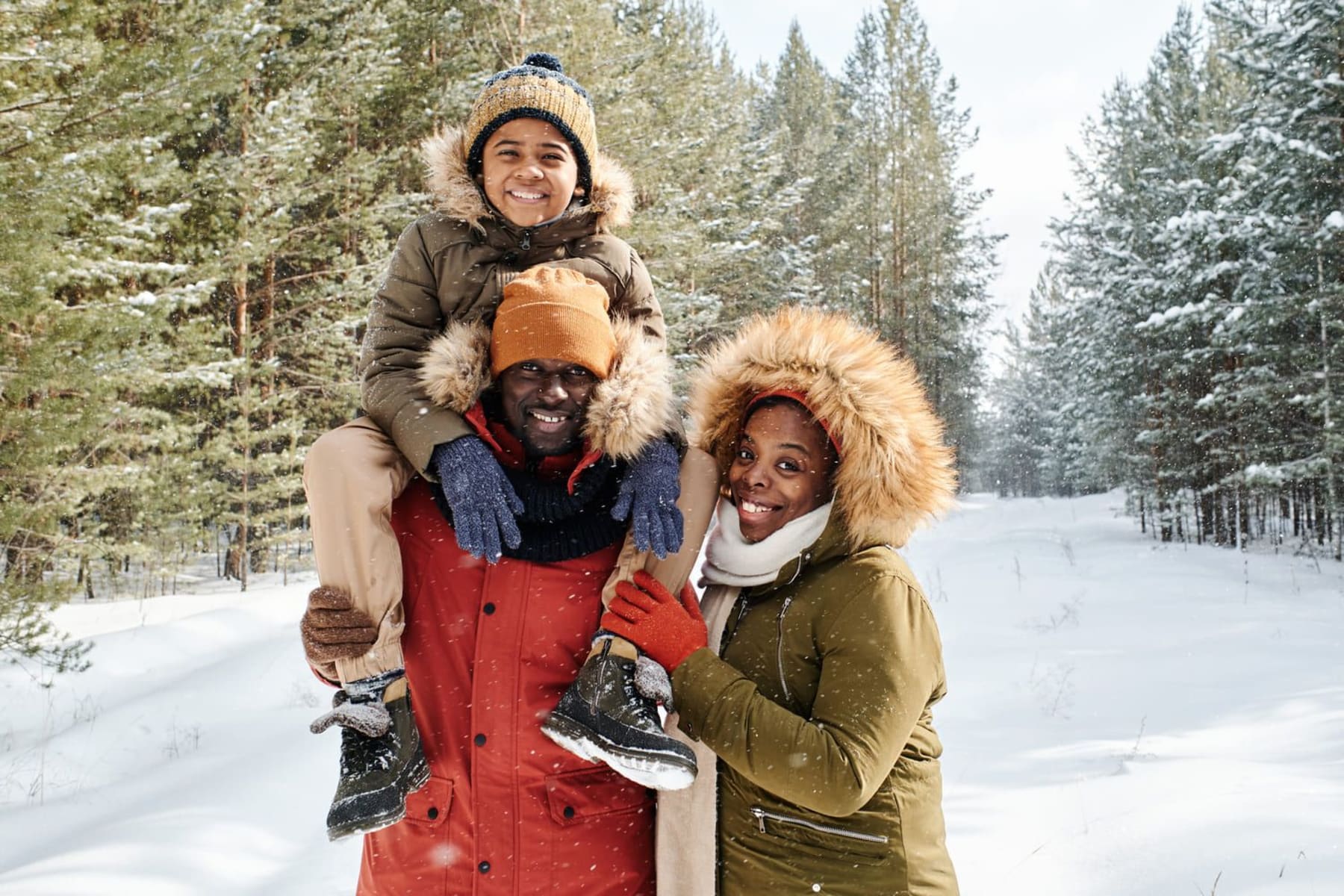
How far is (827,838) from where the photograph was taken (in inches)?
74.3

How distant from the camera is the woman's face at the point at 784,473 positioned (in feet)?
7.16

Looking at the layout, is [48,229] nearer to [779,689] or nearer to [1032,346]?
[779,689]

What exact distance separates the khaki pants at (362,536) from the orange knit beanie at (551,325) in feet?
1.36

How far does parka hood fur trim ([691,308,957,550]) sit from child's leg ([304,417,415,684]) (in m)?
1.03

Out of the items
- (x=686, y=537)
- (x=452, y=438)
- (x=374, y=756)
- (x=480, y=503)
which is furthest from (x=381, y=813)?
(x=686, y=537)

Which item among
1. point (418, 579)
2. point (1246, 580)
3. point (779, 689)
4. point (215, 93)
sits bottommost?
point (1246, 580)

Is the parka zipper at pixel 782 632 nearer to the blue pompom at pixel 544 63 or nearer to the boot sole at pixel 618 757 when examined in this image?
the boot sole at pixel 618 757

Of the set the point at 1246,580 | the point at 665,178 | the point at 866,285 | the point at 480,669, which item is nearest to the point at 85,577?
the point at 665,178

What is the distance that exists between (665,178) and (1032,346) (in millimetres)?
43492

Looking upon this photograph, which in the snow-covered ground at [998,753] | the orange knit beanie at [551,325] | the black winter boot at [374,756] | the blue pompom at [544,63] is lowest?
the snow-covered ground at [998,753]

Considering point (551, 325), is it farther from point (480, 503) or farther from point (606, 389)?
point (480, 503)

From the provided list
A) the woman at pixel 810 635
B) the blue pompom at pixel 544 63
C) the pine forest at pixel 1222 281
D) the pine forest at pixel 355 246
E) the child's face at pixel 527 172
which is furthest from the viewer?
the pine forest at pixel 1222 281

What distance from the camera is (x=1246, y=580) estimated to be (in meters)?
11.3

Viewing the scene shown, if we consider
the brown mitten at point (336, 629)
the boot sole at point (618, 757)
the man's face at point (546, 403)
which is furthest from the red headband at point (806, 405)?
the brown mitten at point (336, 629)
